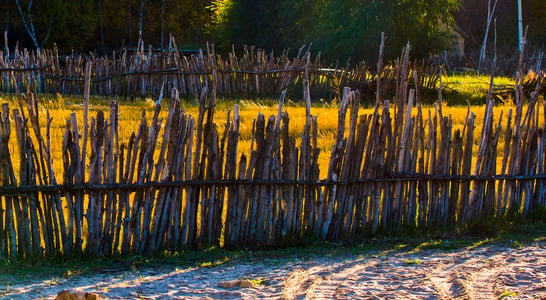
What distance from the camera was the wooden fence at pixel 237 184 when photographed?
464cm

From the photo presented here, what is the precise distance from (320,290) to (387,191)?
67.7 inches

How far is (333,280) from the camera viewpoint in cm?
417

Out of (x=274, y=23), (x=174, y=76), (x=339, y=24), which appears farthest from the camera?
(x=274, y=23)

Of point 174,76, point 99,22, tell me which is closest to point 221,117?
point 174,76

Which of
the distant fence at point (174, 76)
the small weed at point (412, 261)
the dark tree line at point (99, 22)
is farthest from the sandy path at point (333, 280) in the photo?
the dark tree line at point (99, 22)

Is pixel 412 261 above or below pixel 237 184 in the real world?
below

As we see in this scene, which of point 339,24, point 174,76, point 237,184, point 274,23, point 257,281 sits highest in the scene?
point 274,23

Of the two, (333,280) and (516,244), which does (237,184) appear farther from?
(516,244)

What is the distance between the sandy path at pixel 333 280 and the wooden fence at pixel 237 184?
0.49 metres

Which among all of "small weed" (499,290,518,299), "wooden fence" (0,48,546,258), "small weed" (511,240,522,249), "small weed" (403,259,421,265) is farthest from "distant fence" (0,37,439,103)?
"small weed" (499,290,518,299)

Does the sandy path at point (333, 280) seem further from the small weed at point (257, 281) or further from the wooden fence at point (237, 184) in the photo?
the wooden fence at point (237, 184)

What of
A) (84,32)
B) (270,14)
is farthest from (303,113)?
(84,32)

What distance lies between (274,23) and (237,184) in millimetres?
24123

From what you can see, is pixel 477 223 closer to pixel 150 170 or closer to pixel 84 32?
pixel 150 170
